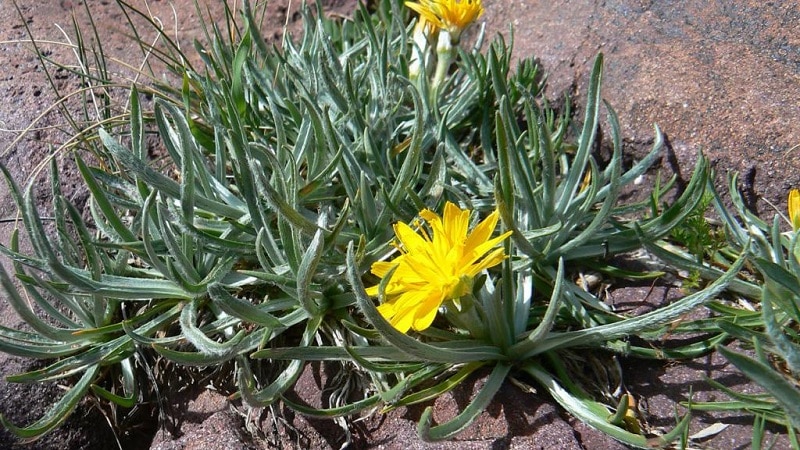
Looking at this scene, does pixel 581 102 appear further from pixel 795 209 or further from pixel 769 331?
pixel 769 331

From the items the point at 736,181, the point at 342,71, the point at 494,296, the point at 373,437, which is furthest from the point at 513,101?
the point at 373,437

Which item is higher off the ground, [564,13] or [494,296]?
[564,13]

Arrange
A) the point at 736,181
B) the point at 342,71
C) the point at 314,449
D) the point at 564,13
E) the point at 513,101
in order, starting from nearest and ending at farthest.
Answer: the point at 314,449
the point at 736,181
the point at 342,71
the point at 513,101
the point at 564,13

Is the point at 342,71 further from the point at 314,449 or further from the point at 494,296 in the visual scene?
the point at 314,449

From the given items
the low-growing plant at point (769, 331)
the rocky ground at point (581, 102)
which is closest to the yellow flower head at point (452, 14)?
the rocky ground at point (581, 102)

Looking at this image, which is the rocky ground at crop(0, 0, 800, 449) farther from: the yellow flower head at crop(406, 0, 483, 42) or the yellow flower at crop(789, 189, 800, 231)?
the yellow flower head at crop(406, 0, 483, 42)

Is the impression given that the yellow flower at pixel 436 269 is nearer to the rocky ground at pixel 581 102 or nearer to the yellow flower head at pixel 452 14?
the rocky ground at pixel 581 102
